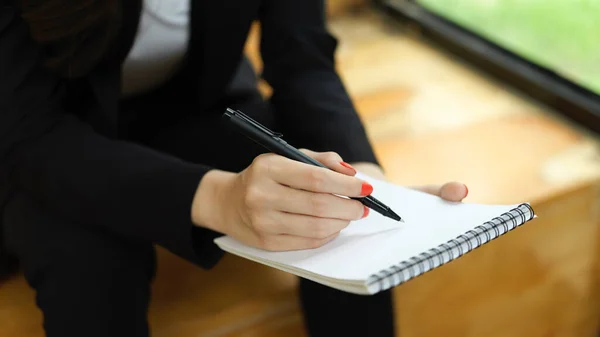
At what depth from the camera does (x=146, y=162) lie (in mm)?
496

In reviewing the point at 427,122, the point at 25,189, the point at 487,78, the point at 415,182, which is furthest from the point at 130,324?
the point at 487,78

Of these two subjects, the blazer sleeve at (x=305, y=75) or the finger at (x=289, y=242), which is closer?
the finger at (x=289, y=242)

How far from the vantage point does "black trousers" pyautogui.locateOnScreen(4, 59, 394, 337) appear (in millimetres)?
466

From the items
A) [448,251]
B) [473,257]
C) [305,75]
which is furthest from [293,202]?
[473,257]

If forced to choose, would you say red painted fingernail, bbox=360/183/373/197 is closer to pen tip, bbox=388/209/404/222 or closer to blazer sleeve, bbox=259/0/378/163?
pen tip, bbox=388/209/404/222

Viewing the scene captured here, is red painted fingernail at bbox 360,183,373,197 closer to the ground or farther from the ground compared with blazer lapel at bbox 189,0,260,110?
farther from the ground

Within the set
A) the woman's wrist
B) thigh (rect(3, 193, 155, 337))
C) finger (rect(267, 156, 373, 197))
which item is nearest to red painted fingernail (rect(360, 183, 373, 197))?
finger (rect(267, 156, 373, 197))

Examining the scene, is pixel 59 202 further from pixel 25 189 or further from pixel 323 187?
pixel 323 187

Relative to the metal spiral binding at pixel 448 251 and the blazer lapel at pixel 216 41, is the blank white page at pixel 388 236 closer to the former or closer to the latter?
the metal spiral binding at pixel 448 251

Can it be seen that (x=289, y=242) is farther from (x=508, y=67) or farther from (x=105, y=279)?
(x=508, y=67)

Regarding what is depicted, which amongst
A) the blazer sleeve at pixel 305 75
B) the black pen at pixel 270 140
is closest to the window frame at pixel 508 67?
the blazer sleeve at pixel 305 75

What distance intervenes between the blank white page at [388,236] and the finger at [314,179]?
4 centimetres

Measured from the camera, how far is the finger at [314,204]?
0.41 m

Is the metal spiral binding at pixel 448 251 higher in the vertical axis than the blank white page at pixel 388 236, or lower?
higher
